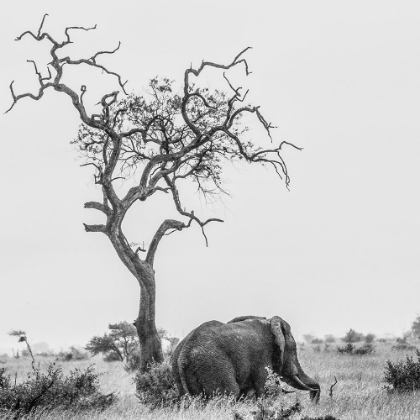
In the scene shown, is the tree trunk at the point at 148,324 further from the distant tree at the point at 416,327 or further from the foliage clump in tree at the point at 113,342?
the distant tree at the point at 416,327

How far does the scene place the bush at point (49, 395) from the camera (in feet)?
44.3

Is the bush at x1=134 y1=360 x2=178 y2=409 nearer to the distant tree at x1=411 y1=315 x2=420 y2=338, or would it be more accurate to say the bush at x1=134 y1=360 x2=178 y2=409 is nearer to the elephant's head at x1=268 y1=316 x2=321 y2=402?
the elephant's head at x1=268 y1=316 x2=321 y2=402

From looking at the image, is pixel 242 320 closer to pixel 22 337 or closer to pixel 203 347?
pixel 203 347

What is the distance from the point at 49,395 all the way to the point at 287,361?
17.6 feet

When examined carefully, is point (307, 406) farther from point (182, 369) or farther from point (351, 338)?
point (351, 338)

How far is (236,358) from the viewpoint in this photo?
15641 mm

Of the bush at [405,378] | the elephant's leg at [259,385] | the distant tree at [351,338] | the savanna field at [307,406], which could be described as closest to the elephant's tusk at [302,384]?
the savanna field at [307,406]

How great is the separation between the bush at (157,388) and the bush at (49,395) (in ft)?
2.63

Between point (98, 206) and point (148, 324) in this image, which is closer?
point (148, 324)

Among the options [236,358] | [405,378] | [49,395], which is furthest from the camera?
[405,378]

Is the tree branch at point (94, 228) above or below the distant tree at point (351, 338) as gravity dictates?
above

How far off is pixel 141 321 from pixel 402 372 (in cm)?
768

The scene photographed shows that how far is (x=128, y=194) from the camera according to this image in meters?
22.7

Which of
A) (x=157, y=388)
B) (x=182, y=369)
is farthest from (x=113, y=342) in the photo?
(x=182, y=369)
